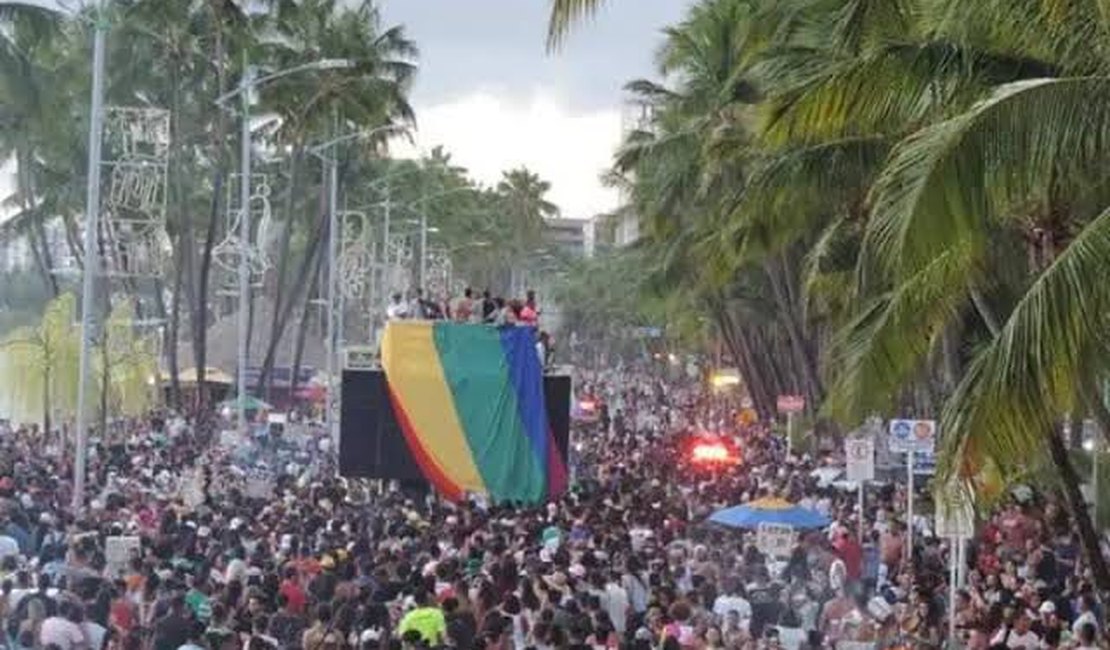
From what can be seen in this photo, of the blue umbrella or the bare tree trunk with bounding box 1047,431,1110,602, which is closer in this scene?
the bare tree trunk with bounding box 1047,431,1110,602

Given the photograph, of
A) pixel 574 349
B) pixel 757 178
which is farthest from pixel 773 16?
pixel 574 349

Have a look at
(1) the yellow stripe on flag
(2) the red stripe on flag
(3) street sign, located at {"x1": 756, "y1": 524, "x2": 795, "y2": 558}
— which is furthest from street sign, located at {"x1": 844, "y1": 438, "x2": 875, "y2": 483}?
(2) the red stripe on flag

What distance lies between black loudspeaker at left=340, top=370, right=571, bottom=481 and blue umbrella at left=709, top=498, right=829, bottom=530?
598cm

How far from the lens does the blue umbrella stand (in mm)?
20906

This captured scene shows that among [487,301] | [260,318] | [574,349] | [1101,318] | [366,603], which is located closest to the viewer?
[1101,318]

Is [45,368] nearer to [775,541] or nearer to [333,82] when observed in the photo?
[333,82]

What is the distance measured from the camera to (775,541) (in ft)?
62.3

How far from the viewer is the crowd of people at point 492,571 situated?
13.9 metres

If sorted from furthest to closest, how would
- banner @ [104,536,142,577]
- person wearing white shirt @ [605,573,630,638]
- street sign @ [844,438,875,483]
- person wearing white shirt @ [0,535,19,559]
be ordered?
Answer: street sign @ [844,438,875,483]
person wearing white shirt @ [0,535,19,559]
banner @ [104,536,142,577]
person wearing white shirt @ [605,573,630,638]

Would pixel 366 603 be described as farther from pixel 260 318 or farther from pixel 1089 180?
pixel 260 318

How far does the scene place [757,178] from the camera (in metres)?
19.4

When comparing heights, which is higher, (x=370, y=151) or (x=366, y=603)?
(x=370, y=151)

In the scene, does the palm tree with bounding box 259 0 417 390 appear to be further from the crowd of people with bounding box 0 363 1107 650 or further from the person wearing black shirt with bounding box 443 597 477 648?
the person wearing black shirt with bounding box 443 597 477 648

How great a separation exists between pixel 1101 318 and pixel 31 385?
132ft
